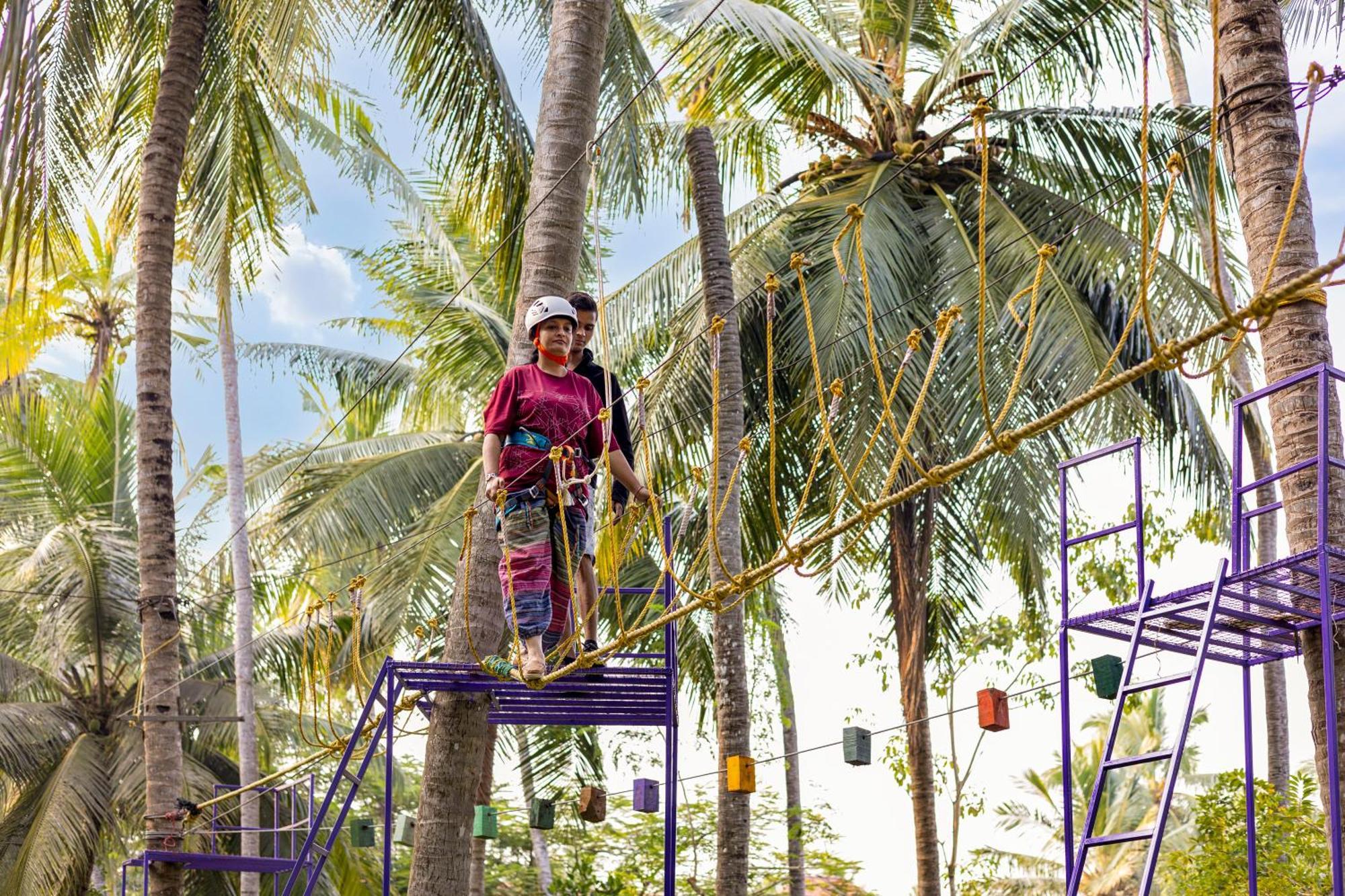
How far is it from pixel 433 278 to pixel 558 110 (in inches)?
524

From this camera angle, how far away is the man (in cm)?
637

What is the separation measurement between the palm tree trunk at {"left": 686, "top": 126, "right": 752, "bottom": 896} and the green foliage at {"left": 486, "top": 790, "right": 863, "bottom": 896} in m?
8.89

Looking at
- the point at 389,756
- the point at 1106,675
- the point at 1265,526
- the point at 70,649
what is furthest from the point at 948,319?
the point at 70,649

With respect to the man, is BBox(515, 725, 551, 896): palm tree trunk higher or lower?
lower

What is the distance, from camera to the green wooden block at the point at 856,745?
951 centimetres

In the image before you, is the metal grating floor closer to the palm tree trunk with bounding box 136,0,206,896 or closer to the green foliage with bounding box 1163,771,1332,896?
the green foliage with bounding box 1163,771,1332,896

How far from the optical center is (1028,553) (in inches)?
589

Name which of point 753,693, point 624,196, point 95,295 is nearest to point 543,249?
point 624,196

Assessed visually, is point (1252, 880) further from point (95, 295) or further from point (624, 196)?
point (95, 295)

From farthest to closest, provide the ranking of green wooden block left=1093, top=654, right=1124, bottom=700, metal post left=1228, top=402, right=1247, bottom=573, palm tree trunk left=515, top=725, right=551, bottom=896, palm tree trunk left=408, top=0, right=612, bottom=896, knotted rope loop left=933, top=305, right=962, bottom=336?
palm tree trunk left=515, top=725, right=551, bottom=896 → green wooden block left=1093, top=654, right=1124, bottom=700 → palm tree trunk left=408, top=0, right=612, bottom=896 → metal post left=1228, top=402, right=1247, bottom=573 → knotted rope loop left=933, top=305, right=962, bottom=336

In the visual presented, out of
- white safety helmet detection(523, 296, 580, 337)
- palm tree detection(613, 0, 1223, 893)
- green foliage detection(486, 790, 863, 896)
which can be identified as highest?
palm tree detection(613, 0, 1223, 893)

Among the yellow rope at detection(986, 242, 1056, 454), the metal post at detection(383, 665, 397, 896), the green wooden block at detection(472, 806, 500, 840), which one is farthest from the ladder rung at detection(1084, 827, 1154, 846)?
the green wooden block at detection(472, 806, 500, 840)

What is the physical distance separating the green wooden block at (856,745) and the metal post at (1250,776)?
3.06 metres

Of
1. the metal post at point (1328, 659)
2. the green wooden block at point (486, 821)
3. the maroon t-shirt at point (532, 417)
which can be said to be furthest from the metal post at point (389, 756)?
the metal post at point (1328, 659)
